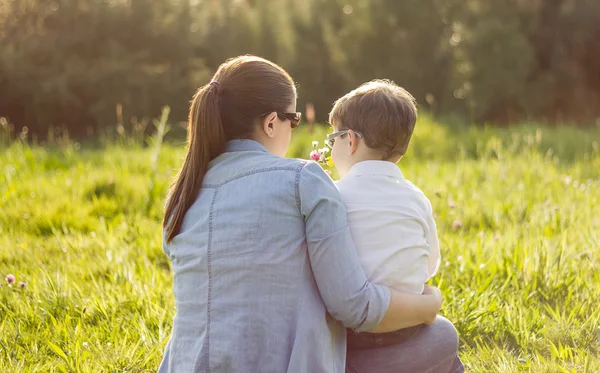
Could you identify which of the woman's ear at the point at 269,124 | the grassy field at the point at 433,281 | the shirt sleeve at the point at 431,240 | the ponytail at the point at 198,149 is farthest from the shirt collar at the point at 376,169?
the grassy field at the point at 433,281

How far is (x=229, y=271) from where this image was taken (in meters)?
1.91

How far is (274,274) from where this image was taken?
1890mm

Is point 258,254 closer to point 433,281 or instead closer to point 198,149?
point 198,149

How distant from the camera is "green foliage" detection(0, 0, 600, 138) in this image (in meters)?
12.6

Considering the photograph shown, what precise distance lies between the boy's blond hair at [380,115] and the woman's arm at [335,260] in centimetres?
28

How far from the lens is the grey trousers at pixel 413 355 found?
6.96ft

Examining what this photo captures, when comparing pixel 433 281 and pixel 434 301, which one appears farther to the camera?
pixel 433 281

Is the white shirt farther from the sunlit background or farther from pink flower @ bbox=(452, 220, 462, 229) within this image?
pink flower @ bbox=(452, 220, 462, 229)

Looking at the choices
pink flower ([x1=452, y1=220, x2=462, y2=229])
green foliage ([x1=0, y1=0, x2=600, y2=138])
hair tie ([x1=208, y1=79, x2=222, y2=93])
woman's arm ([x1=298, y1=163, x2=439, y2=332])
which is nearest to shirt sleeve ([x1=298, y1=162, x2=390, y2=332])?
woman's arm ([x1=298, y1=163, x2=439, y2=332])

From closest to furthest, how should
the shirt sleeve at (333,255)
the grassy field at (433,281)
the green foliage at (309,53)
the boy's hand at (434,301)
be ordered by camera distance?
Result: the shirt sleeve at (333,255) < the boy's hand at (434,301) < the grassy field at (433,281) < the green foliage at (309,53)

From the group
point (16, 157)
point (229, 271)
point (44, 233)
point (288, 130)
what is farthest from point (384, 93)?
point (16, 157)

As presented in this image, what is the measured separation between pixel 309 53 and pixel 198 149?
39.5 ft

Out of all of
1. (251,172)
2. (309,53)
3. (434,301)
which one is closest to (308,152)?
(434,301)

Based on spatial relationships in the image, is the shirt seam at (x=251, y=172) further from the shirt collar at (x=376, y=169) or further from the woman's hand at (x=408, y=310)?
the woman's hand at (x=408, y=310)
